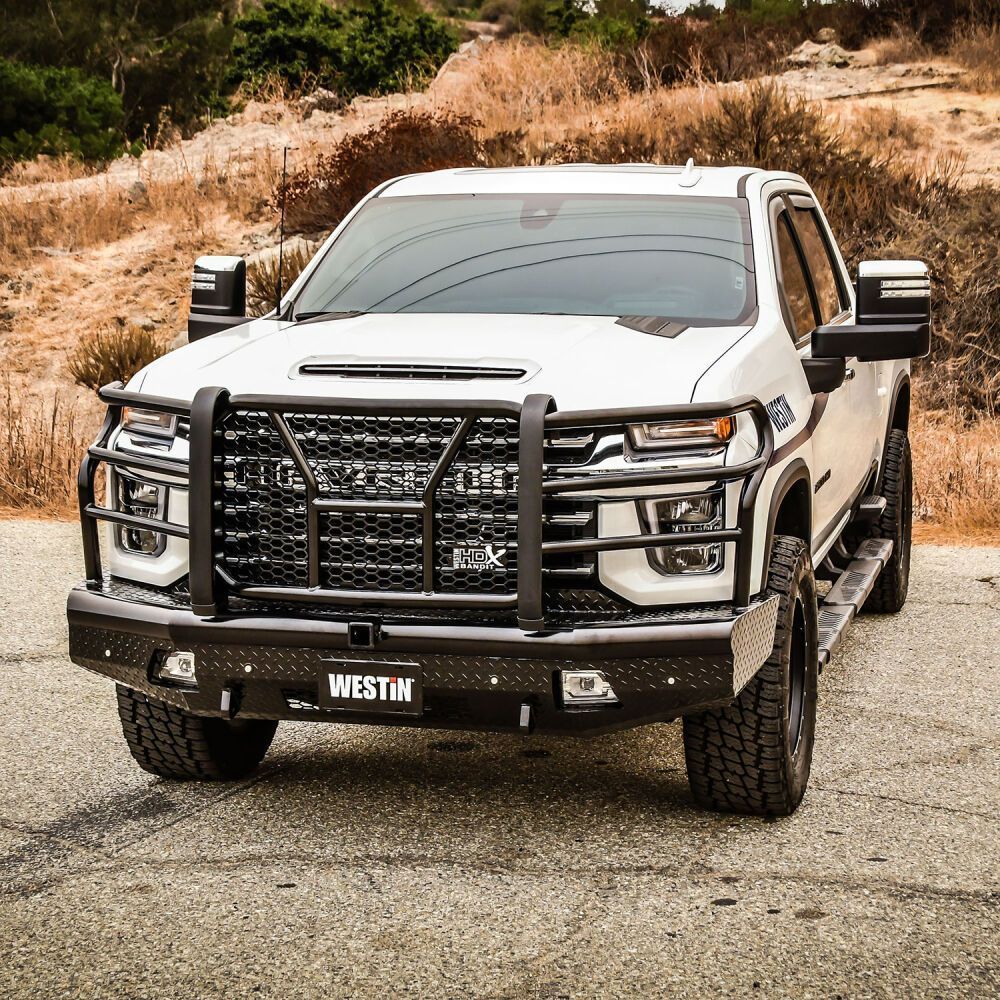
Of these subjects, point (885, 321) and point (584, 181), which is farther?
point (584, 181)

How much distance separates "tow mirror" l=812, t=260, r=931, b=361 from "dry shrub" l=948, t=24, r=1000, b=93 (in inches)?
753

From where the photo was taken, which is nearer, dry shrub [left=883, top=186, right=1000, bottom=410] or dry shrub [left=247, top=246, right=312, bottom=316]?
dry shrub [left=883, top=186, right=1000, bottom=410]

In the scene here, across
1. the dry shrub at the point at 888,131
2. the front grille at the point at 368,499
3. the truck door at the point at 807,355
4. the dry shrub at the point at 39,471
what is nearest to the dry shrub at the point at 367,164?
the dry shrub at the point at 888,131

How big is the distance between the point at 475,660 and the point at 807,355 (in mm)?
2070

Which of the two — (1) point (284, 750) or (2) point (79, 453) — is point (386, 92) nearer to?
(2) point (79, 453)

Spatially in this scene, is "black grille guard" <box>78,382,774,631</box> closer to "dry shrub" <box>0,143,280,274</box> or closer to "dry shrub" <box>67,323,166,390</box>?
"dry shrub" <box>67,323,166,390</box>

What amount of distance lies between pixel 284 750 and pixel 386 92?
25.9 meters

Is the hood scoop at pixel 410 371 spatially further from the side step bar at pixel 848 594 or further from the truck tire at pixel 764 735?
the side step bar at pixel 848 594

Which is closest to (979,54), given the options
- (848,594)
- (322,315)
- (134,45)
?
(848,594)

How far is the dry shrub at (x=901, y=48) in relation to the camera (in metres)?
25.0

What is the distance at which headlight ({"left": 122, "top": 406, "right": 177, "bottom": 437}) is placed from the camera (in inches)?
176

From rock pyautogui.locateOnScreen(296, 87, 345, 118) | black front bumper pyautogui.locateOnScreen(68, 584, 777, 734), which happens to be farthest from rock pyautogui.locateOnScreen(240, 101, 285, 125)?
black front bumper pyautogui.locateOnScreen(68, 584, 777, 734)

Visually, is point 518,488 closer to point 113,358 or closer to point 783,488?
point 783,488

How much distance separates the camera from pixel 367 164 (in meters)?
18.2
